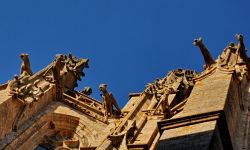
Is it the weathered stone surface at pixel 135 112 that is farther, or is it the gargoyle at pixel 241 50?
the gargoyle at pixel 241 50

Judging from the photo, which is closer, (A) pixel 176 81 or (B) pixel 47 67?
(B) pixel 47 67

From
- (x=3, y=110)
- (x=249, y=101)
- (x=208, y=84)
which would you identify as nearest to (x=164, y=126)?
(x=208, y=84)

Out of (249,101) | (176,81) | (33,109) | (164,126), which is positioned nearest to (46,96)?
(33,109)

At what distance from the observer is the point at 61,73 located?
2122cm

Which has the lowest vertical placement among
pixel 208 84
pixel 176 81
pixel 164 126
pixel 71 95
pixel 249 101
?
pixel 164 126

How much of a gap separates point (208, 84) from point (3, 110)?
6.86 m

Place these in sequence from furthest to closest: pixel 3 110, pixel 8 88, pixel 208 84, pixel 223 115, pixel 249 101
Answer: pixel 8 88 < pixel 3 110 < pixel 249 101 < pixel 208 84 < pixel 223 115

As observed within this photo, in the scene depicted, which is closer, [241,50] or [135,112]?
[241,50]

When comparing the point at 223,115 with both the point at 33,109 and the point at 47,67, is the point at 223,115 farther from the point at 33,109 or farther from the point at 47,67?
the point at 47,67

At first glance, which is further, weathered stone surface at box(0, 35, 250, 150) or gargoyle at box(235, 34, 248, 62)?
gargoyle at box(235, 34, 248, 62)

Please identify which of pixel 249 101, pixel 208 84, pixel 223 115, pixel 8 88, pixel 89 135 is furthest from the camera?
pixel 89 135

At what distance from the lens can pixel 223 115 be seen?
9695 mm

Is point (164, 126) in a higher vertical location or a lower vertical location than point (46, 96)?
lower

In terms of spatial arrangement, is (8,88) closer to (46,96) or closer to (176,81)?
(46,96)
